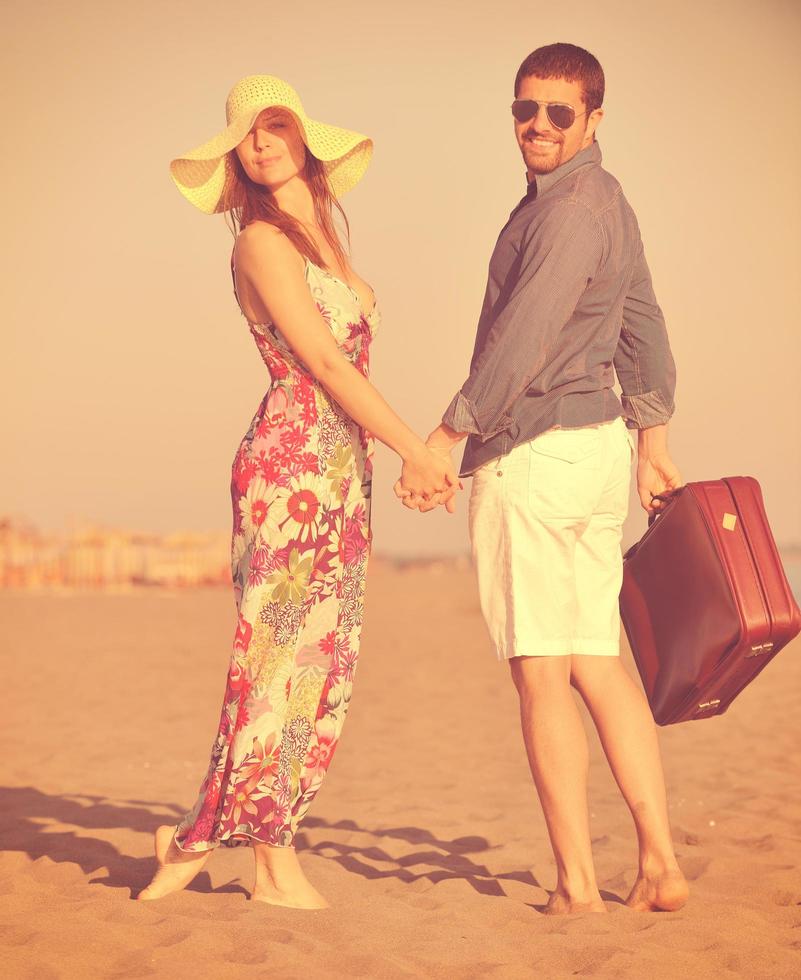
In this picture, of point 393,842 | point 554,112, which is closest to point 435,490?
point 554,112

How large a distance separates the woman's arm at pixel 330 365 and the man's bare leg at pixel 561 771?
0.57 metres

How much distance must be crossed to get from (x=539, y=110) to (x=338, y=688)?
66.6 inches

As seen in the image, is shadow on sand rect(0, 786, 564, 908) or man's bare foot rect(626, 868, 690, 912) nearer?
man's bare foot rect(626, 868, 690, 912)

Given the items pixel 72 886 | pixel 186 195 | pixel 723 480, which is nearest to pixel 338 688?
pixel 72 886

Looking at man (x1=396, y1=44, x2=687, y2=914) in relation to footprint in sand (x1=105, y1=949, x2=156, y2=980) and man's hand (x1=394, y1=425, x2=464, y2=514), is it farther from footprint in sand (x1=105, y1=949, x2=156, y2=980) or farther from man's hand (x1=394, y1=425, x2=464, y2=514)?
footprint in sand (x1=105, y1=949, x2=156, y2=980)

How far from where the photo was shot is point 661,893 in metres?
3.44

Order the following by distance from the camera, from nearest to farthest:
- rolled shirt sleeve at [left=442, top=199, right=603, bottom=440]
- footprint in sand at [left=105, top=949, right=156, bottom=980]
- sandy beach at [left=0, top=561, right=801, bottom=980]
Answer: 1. footprint in sand at [left=105, top=949, right=156, bottom=980]
2. sandy beach at [left=0, top=561, right=801, bottom=980]
3. rolled shirt sleeve at [left=442, top=199, right=603, bottom=440]

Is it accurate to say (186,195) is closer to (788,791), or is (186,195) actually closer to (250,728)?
(250,728)

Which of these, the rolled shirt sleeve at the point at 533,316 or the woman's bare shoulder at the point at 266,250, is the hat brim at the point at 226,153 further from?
the rolled shirt sleeve at the point at 533,316

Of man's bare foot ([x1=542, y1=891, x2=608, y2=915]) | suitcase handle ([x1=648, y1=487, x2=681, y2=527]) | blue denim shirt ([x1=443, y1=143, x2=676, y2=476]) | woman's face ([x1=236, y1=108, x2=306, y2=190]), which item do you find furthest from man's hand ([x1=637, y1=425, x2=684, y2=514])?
woman's face ([x1=236, y1=108, x2=306, y2=190])

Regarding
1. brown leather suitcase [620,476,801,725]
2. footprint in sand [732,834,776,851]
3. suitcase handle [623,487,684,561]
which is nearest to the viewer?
brown leather suitcase [620,476,801,725]

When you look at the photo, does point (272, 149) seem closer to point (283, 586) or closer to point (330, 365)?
point (330, 365)

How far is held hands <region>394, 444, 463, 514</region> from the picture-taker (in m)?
3.45

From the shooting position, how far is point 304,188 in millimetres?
3695
